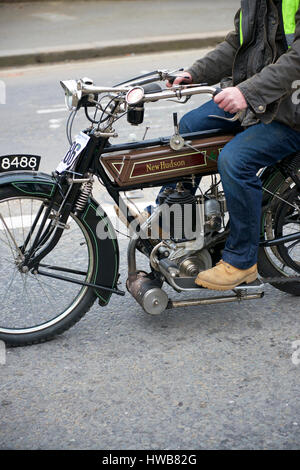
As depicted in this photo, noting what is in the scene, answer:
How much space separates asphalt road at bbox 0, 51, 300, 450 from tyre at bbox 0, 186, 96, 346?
10cm

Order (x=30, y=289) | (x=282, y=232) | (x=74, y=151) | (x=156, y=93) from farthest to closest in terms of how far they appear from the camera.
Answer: (x=30, y=289)
(x=282, y=232)
(x=74, y=151)
(x=156, y=93)

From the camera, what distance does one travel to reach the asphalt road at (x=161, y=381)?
9.53ft

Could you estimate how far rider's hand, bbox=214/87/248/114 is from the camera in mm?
3225

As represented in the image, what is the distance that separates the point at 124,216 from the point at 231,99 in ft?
2.79

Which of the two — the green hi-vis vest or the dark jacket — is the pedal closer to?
the dark jacket

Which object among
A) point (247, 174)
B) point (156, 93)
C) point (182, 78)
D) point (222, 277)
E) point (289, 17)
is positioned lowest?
point (222, 277)

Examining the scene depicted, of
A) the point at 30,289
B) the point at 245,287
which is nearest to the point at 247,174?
the point at 245,287

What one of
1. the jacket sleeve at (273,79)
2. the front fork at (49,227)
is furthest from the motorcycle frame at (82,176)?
the jacket sleeve at (273,79)

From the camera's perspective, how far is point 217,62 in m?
3.78

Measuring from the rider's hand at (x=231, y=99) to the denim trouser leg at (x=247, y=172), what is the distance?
0.70 ft

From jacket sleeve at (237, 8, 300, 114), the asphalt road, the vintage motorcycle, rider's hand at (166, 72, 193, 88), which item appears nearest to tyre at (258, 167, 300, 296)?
the vintage motorcycle

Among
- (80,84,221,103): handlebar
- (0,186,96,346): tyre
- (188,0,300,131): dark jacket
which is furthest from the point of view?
(0,186,96,346): tyre

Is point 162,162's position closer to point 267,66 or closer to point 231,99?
point 231,99
